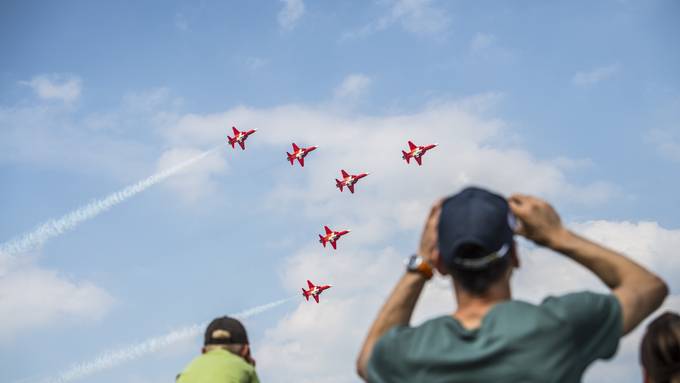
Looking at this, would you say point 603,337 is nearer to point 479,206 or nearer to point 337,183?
point 479,206

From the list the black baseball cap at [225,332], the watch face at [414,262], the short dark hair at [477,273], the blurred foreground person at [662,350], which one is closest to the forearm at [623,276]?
the short dark hair at [477,273]

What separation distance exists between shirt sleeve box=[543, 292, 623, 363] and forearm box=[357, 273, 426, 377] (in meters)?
0.89

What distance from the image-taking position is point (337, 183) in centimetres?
7900

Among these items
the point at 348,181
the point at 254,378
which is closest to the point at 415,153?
the point at 348,181

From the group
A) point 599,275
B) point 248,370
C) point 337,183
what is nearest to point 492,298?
point 599,275

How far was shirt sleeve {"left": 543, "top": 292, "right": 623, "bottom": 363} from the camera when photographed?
4516 mm

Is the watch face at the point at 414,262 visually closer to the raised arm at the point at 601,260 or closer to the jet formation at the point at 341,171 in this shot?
the raised arm at the point at 601,260

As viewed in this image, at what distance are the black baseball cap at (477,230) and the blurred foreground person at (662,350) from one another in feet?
5.76

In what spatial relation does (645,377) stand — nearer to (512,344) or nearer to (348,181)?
(512,344)

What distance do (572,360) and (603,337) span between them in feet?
1.01

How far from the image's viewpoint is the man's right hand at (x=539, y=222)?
494cm

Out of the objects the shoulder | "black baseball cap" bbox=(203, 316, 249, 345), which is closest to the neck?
the shoulder

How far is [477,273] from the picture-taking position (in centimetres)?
479

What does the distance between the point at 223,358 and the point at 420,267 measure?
553cm
